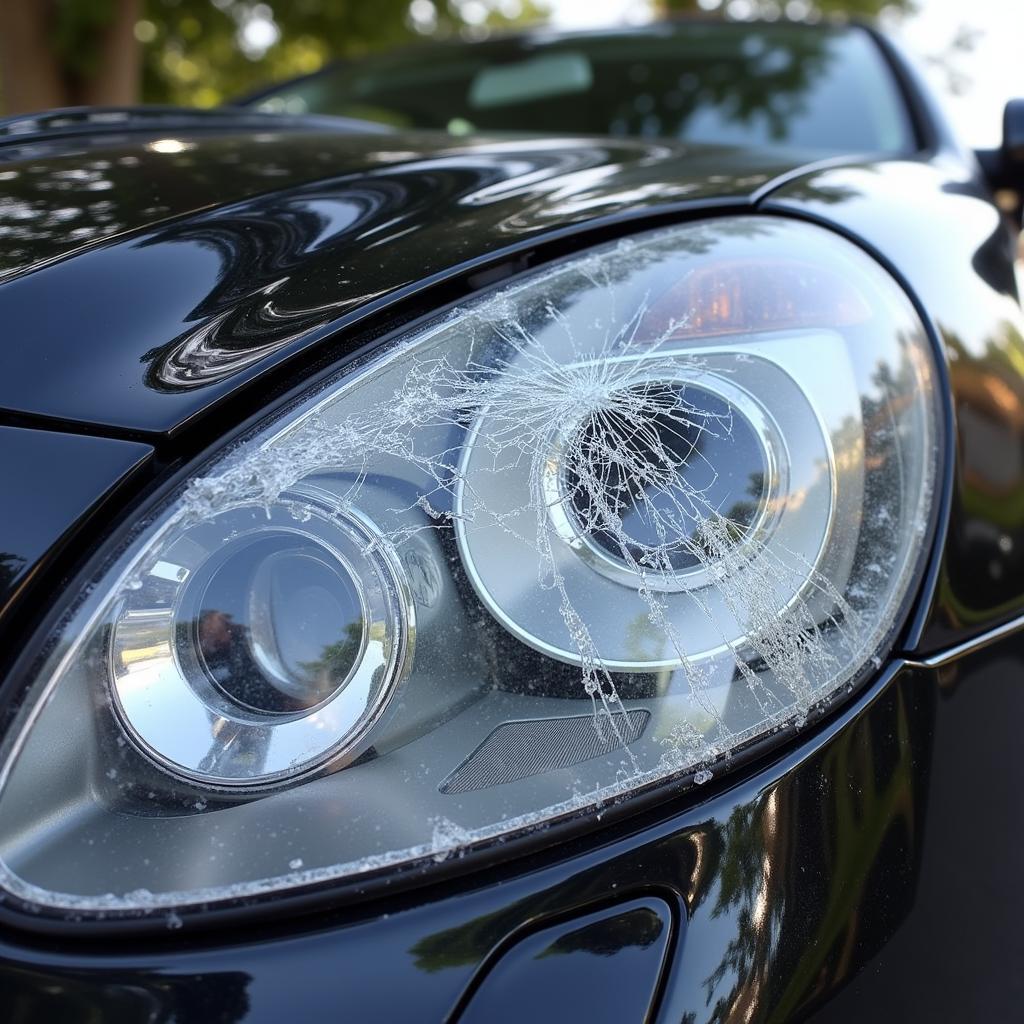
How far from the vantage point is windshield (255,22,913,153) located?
2.29 metres

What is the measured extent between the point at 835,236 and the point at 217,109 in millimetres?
1357

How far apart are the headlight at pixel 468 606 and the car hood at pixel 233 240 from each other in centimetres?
7

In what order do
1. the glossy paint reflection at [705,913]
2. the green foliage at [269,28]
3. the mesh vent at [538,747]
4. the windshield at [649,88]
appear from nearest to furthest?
the glossy paint reflection at [705,913] < the mesh vent at [538,747] < the windshield at [649,88] < the green foliage at [269,28]

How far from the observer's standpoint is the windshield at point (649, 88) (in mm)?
2291

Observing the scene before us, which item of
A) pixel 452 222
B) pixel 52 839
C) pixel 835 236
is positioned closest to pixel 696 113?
pixel 835 236

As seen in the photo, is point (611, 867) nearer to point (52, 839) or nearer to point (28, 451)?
point (52, 839)

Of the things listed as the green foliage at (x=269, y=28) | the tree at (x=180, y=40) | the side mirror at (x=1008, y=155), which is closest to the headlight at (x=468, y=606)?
the side mirror at (x=1008, y=155)

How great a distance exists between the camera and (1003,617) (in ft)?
3.37

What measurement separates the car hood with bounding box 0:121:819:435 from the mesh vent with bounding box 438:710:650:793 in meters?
0.35

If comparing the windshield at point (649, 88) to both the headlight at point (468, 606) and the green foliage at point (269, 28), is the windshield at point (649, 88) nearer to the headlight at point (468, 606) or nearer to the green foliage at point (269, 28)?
the headlight at point (468, 606)

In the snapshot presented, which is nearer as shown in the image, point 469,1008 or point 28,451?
point 469,1008

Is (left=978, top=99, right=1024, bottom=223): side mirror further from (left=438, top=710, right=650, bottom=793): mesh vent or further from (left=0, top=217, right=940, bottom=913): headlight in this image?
(left=438, top=710, right=650, bottom=793): mesh vent

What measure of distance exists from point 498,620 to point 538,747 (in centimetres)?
11

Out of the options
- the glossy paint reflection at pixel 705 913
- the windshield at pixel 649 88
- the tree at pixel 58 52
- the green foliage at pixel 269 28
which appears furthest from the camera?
the green foliage at pixel 269 28
